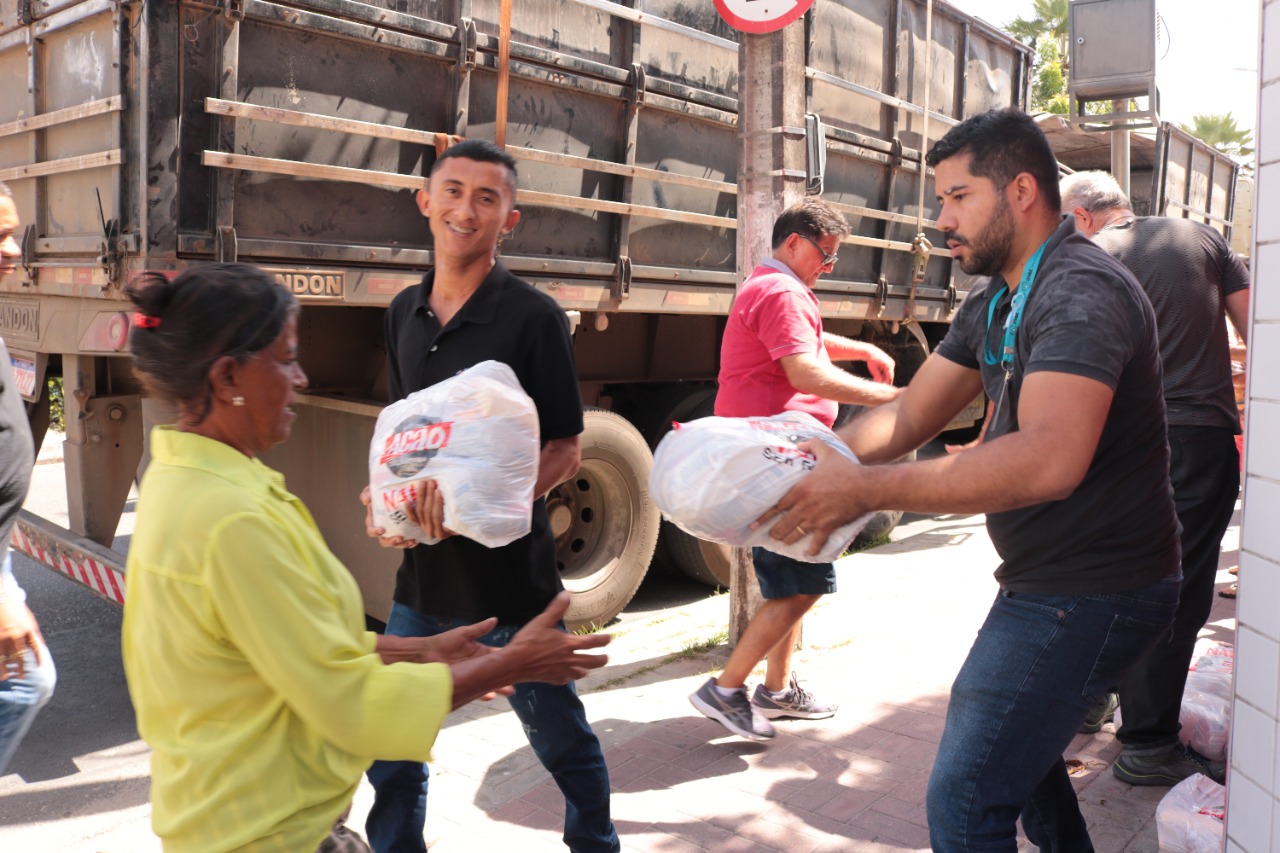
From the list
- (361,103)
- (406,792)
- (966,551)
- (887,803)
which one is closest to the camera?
(406,792)

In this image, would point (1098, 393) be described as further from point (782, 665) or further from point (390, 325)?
point (782, 665)

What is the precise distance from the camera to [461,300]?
9.25 ft

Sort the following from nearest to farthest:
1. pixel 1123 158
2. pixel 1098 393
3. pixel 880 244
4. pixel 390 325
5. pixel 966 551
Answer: pixel 1098 393
pixel 390 325
pixel 880 244
pixel 966 551
pixel 1123 158

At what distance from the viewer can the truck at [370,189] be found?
3.80 meters

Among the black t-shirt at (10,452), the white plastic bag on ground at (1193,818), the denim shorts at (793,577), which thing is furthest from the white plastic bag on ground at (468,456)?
the white plastic bag on ground at (1193,818)

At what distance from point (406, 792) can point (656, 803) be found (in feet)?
3.73

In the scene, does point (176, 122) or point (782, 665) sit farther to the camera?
point (782, 665)

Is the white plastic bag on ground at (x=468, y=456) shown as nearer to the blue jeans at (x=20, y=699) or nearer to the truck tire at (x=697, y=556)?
the blue jeans at (x=20, y=699)

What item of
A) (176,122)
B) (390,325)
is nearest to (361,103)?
(176,122)

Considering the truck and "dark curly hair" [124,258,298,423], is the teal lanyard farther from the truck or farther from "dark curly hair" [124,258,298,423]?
the truck

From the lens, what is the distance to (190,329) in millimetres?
1626

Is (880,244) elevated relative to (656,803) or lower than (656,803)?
elevated

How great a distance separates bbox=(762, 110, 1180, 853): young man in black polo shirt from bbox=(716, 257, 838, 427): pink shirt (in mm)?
1490

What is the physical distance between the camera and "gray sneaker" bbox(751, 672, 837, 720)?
425 centimetres
